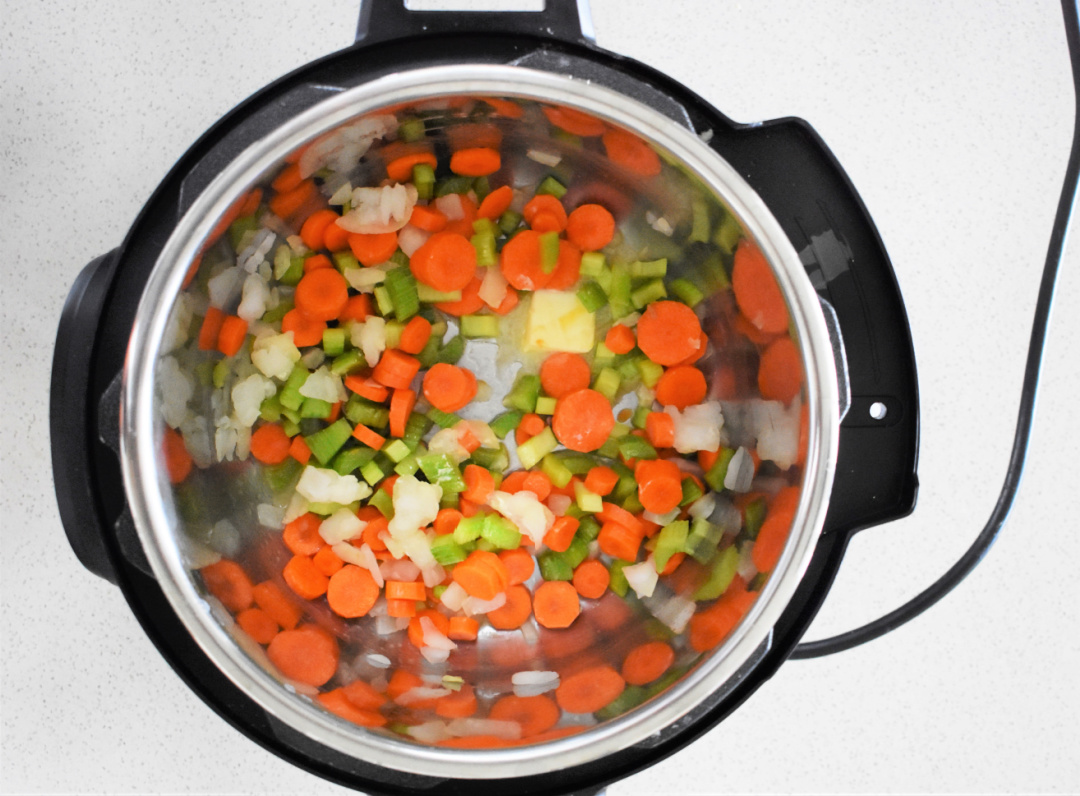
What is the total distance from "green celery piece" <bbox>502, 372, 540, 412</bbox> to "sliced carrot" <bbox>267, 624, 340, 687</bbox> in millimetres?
336

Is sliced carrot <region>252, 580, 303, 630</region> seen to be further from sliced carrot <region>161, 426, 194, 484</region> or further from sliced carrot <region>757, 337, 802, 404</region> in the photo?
sliced carrot <region>757, 337, 802, 404</region>

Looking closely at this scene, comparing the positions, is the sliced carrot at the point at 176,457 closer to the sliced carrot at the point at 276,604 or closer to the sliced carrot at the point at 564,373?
the sliced carrot at the point at 276,604

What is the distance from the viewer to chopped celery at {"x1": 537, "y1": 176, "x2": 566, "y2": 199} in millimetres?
804

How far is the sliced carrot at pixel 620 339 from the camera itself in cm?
84

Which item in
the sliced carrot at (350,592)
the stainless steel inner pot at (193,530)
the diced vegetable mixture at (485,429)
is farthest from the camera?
the sliced carrot at (350,592)

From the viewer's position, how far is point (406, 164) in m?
0.76

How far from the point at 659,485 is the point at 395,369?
1.07 feet

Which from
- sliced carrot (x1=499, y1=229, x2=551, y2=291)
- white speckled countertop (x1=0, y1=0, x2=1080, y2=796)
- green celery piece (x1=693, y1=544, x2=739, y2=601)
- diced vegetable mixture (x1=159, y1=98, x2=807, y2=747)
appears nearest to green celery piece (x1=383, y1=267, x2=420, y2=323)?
diced vegetable mixture (x1=159, y1=98, x2=807, y2=747)

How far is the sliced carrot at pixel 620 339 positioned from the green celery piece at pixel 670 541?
0.21 m

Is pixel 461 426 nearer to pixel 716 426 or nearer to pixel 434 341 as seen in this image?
pixel 434 341

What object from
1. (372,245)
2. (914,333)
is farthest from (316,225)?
(914,333)

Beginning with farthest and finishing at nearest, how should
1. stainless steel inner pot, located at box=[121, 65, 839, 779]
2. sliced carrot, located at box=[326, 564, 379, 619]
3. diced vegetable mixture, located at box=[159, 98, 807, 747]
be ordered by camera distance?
sliced carrot, located at box=[326, 564, 379, 619] → diced vegetable mixture, located at box=[159, 98, 807, 747] → stainless steel inner pot, located at box=[121, 65, 839, 779]

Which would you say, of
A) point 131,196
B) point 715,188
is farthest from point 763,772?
point 131,196

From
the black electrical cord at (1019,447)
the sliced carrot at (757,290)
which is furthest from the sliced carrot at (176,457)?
the black electrical cord at (1019,447)
